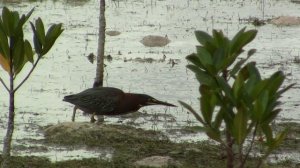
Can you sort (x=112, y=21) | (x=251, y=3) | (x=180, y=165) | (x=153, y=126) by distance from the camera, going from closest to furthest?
(x=180, y=165)
(x=153, y=126)
(x=112, y=21)
(x=251, y=3)

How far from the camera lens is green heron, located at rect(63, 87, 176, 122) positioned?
8953 mm

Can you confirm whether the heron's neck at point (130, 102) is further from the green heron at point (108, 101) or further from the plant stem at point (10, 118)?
the plant stem at point (10, 118)

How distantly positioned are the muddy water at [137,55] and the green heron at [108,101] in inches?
15.0

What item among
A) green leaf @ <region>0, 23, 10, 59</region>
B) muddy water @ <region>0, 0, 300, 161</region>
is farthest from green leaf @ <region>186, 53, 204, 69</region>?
muddy water @ <region>0, 0, 300, 161</region>

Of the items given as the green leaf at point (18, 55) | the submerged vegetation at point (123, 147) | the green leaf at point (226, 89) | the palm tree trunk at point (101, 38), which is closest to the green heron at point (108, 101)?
the submerged vegetation at point (123, 147)

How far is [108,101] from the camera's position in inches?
352

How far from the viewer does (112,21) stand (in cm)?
1723

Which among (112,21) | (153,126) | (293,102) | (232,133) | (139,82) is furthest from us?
(112,21)

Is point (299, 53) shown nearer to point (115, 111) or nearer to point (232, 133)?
point (115, 111)

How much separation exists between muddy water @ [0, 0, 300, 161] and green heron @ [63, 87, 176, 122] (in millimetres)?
382

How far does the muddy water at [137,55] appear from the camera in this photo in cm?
979

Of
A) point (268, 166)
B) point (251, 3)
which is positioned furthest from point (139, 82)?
point (251, 3)

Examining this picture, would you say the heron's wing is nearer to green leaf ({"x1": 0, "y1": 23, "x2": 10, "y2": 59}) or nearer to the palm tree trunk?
the palm tree trunk

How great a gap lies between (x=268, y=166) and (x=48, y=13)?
1087 cm
